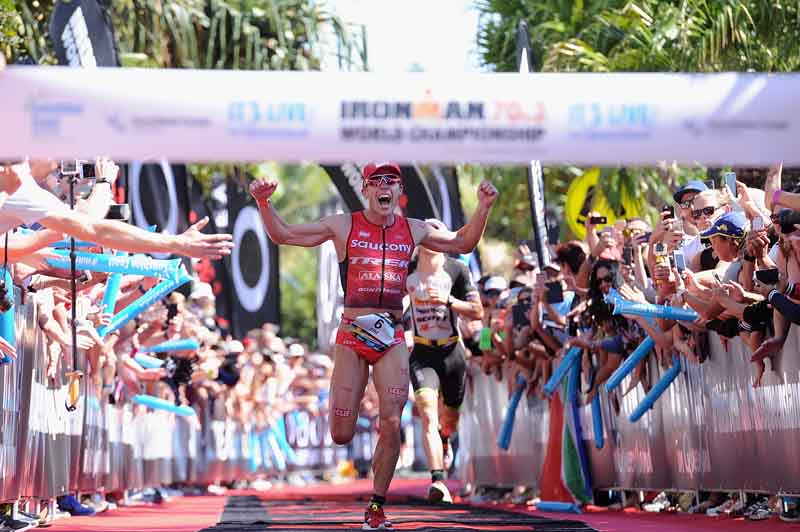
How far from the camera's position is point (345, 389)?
1025cm

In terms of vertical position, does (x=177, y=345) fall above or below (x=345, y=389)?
above

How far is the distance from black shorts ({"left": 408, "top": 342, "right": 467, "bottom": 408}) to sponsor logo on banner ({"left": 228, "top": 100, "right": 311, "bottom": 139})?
7564 mm

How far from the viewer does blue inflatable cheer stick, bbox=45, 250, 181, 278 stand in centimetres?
875

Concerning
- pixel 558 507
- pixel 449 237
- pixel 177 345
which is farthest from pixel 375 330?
pixel 177 345

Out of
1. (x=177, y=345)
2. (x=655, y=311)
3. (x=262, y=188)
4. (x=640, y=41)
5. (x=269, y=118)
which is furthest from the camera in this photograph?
(x=640, y=41)

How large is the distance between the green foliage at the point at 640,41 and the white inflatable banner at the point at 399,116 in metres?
13.2

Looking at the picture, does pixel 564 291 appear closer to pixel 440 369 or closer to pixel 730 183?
pixel 440 369

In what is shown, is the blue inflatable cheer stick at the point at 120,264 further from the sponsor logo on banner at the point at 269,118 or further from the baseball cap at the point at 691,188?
the baseball cap at the point at 691,188

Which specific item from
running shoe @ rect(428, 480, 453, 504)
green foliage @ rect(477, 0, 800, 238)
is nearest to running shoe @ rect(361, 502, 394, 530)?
running shoe @ rect(428, 480, 453, 504)

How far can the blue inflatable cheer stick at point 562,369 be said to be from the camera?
13.8 meters

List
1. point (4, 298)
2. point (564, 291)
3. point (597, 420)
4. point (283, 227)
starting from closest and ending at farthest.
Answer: point (4, 298) → point (283, 227) → point (597, 420) → point (564, 291)

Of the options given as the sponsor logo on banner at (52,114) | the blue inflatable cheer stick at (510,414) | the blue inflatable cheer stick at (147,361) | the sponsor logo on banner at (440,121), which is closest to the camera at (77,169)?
the sponsor logo on banner at (52,114)

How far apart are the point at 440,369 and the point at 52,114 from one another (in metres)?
8.32

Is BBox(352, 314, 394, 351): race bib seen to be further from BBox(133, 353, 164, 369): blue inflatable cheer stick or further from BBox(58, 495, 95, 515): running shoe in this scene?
BBox(133, 353, 164, 369): blue inflatable cheer stick
